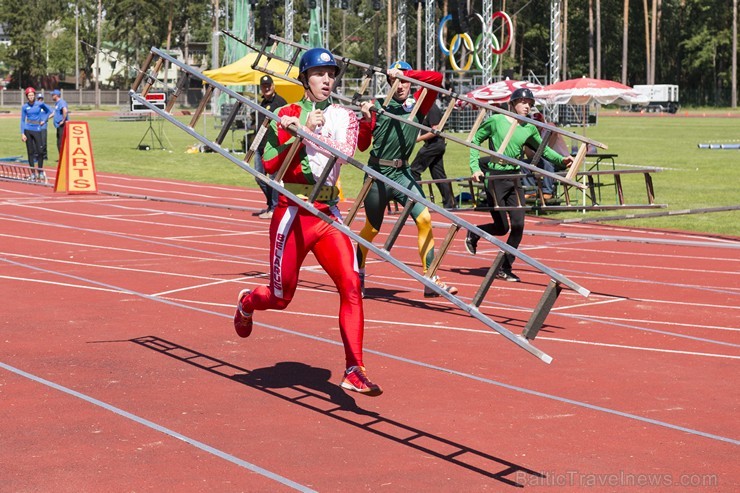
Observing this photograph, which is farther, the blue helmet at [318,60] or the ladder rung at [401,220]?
the blue helmet at [318,60]

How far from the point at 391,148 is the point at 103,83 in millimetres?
129784

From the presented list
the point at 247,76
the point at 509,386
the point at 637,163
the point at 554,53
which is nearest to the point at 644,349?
the point at 509,386

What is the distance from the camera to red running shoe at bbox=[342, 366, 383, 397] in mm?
6590

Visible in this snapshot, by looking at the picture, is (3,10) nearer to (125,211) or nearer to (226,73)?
(226,73)

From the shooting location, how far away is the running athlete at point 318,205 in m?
6.73

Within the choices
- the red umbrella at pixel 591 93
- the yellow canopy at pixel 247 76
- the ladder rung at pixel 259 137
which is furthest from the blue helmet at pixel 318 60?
the yellow canopy at pixel 247 76

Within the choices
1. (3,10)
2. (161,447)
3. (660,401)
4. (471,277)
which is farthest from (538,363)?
(3,10)

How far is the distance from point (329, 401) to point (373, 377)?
68 centimetres

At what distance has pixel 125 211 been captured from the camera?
18.8 meters

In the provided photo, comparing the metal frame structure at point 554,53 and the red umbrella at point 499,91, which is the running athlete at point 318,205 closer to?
the red umbrella at point 499,91

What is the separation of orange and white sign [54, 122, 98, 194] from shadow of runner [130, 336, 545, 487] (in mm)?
14148

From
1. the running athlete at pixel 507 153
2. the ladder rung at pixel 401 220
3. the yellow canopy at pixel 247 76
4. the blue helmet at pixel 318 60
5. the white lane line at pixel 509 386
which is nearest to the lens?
the ladder rung at pixel 401 220

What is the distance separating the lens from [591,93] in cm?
2217

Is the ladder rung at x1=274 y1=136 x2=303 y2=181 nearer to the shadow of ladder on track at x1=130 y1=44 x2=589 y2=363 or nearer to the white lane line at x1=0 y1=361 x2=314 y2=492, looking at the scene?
the shadow of ladder on track at x1=130 y1=44 x2=589 y2=363
